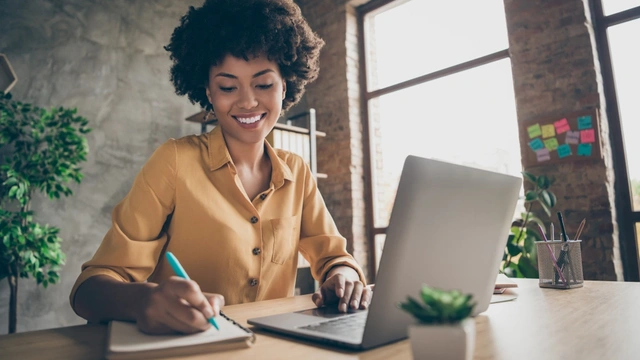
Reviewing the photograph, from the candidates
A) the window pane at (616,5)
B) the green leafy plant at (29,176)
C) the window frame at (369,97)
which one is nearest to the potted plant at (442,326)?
the green leafy plant at (29,176)

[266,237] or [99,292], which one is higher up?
[266,237]

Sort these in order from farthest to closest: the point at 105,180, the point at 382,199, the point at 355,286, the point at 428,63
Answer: the point at 382,199 → the point at 428,63 → the point at 105,180 → the point at 355,286

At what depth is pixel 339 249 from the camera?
1323 millimetres

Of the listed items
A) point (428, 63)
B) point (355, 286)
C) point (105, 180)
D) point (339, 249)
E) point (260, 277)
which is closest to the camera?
point (355, 286)

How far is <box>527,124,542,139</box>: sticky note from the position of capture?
2.92 metres

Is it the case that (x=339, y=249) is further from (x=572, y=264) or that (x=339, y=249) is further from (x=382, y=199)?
(x=382, y=199)

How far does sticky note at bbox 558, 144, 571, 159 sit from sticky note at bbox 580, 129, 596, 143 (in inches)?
3.6

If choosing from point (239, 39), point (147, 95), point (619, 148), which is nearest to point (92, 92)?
point (147, 95)

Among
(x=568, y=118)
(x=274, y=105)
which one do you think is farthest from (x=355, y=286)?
(x=568, y=118)

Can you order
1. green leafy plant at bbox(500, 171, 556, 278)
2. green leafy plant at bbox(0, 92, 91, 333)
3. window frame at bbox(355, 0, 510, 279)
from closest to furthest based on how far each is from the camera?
green leafy plant at bbox(0, 92, 91, 333)
green leafy plant at bbox(500, 171, 556, 278)
window frame at bbox(355, 0, 510, 279)

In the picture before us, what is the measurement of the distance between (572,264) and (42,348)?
A: 1276 millimetres

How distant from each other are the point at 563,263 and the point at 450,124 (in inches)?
99.2

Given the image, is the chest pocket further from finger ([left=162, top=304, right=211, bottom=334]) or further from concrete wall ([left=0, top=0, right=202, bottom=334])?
concrete wall ([left=0, top=0, right=202, bottom=334])

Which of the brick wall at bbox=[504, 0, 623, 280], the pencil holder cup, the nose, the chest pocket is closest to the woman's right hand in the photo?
the chest pocket
